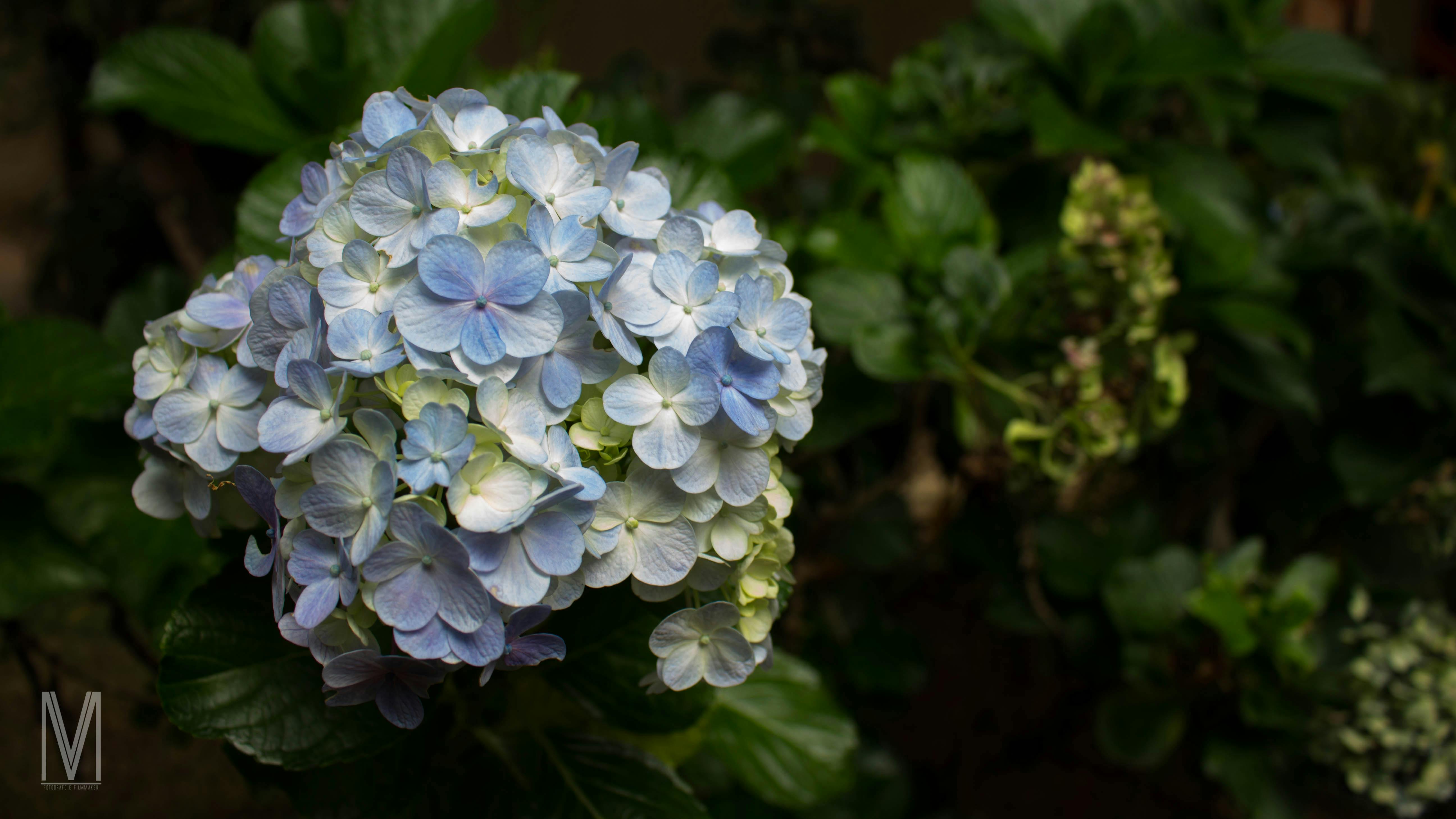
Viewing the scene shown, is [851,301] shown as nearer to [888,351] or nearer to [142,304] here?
[888,351]

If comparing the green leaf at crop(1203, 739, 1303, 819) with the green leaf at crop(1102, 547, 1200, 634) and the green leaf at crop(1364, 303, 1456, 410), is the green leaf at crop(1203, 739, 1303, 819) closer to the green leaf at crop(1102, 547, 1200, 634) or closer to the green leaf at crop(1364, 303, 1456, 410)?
the green leaf at crop(1102, 547, 1200, 634)

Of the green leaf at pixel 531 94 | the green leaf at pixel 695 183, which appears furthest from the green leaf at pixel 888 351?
the green leaf at pixel 531 94

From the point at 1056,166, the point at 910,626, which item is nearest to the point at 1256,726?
the point at 910,626

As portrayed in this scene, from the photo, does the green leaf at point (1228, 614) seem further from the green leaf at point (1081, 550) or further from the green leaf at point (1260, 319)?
the green leaf at point (1260, 319)

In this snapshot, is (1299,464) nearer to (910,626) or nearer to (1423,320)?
(1423,320)

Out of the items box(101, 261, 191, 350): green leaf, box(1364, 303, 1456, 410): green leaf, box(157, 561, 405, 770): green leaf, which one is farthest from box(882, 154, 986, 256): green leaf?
box(101, 261, 191, 350): green leaf
